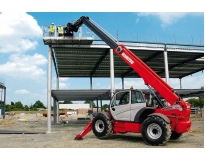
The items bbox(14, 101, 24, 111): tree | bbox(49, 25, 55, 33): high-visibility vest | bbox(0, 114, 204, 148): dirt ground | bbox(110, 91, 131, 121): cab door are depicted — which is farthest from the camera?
bbox(14, 101, 24, 111): tree

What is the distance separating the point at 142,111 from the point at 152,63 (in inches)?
565

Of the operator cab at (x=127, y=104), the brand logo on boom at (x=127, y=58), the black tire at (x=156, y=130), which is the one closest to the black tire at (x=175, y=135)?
the black tire at (x=156, y=130)

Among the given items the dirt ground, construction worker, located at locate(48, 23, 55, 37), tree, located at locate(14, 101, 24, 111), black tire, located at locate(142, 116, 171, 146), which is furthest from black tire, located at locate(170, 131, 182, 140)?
tree, located at locate(14, 101, 24, 111)

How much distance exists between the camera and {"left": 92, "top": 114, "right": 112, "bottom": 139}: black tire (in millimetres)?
11469

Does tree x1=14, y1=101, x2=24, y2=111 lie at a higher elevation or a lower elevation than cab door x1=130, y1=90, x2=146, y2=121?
lower

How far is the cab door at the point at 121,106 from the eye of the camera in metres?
11.1

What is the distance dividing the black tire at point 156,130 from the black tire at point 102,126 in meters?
2.16

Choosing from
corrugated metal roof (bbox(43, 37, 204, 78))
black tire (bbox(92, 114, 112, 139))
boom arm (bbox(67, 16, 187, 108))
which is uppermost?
corrugated metal roof (bbox(43, 37, 204, 78))

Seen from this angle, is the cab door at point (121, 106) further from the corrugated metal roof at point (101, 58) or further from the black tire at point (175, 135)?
the corrugated metal roof at point (101, 58)

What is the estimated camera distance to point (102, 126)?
11938 mm

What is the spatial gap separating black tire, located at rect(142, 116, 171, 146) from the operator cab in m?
1.02

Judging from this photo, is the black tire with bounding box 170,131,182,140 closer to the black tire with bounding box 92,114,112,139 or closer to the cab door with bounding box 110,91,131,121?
the cab door with bounding box 110,91,131,121

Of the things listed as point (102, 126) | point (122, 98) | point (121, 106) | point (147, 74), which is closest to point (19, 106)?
point (102, 126)

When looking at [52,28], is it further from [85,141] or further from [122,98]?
[85,141]
